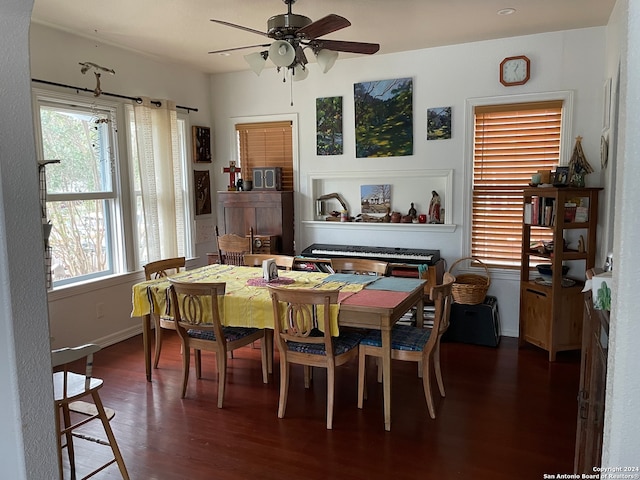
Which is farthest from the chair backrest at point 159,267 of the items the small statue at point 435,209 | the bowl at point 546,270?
the bowl at point 546,270

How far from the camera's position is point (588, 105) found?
414cm

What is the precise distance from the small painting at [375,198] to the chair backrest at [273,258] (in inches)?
47.6

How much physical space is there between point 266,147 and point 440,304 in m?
3.31

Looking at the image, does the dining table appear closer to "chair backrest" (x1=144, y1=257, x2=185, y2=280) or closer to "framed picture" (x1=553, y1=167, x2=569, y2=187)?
"chair backrest" (x1=144, y1=257, x2=185, y2=280)

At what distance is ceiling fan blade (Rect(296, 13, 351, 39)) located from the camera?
2645 mm

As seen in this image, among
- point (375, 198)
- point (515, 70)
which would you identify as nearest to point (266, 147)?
point (375, 198)

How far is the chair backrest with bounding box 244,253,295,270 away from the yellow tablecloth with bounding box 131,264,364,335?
293 millimetres

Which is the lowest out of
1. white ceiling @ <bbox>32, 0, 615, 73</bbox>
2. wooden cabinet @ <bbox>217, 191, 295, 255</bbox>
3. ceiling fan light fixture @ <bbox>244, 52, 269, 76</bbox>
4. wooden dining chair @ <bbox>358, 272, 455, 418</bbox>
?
wooden dining chair @ <bbox>358, 272, 455, 418</bbox>

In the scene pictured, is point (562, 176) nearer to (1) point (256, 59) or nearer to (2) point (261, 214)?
(1) point (256, 59)

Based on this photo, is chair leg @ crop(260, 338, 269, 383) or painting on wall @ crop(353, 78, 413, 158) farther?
painting on wall @ crop(353, 78, 413, 158)

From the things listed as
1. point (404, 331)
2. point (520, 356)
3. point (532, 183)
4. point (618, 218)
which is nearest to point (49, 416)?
point (618, 218)

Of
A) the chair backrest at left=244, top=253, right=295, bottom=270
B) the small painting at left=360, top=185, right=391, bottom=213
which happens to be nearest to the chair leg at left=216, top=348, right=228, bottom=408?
the chair backrest at left=244, top=253, right=295, bottom=270

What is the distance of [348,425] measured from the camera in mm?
2963

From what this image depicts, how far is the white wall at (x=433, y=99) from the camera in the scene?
416 cm
